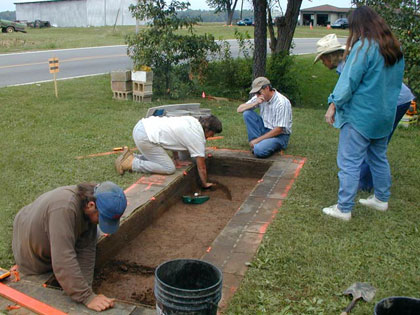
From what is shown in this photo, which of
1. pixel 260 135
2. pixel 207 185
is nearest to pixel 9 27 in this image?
pixel 260 135

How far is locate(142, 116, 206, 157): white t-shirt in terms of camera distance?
231 inches

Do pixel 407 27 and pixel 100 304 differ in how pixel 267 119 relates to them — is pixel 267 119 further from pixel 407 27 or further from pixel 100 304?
pixel 407 27

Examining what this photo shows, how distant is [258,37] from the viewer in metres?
11.4

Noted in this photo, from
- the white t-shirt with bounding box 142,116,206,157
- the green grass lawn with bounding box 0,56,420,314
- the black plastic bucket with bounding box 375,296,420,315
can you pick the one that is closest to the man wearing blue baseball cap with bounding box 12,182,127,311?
the green grass lawn with bounding box 0,56,420,314

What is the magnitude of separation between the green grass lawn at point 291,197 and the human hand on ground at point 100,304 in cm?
83

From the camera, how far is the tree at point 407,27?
29.9ft

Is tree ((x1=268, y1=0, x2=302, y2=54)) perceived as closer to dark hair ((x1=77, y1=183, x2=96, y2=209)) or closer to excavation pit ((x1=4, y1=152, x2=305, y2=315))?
excavation pit ((x1=4, y1=152, x2=305, y2=315))

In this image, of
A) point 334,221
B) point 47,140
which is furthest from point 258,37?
point 334,221

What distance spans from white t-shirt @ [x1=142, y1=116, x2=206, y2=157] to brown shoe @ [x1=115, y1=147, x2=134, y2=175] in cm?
36

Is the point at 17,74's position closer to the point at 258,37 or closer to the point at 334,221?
the point at 258,37

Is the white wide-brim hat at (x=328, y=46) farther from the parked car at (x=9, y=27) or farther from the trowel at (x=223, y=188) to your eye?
the parked car at (x=9, y=27)

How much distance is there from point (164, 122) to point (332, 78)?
1181 centimetres

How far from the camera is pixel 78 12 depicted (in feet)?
168

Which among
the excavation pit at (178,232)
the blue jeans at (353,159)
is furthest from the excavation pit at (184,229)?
the blue jeans at (353,159)
